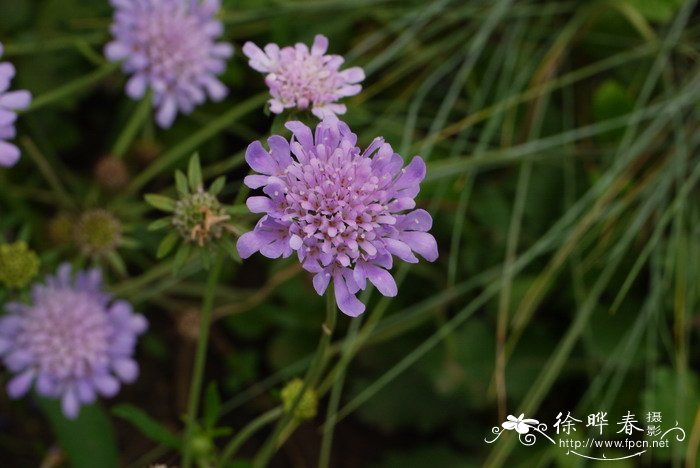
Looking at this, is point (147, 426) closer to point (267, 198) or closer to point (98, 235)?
point (98, 235)

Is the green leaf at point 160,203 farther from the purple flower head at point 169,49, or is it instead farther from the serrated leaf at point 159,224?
the purple flower head at point 169,49

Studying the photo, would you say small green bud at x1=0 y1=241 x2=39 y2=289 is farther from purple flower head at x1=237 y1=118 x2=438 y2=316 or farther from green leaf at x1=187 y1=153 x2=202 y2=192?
purple flower head at x1=237 y1=118 x2=438 y2=316

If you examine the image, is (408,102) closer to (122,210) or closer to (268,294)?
(268,294)

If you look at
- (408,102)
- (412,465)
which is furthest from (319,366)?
(408,102)

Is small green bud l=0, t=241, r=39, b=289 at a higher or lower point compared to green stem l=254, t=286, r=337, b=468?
higher

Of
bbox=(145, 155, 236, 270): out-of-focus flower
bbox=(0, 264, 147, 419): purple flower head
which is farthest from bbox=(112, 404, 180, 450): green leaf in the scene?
bbox=(145, 155, 236, 270): out-of-focus flower
